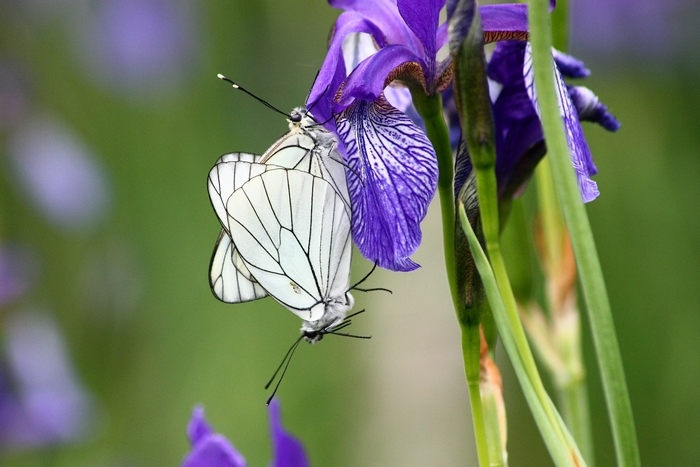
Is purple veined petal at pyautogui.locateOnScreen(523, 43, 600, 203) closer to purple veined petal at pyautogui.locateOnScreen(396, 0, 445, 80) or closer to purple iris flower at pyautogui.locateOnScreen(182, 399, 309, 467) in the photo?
purple veined petal at pyautogui.locateOnScreen(396, 0, 445, 80)

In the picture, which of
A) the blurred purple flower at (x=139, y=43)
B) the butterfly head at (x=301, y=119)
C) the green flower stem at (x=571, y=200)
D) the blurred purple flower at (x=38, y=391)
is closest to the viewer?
the green flower stem at (x=571, y=200)

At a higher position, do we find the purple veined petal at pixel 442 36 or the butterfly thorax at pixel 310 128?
the purple veined petal at pixel 442 36

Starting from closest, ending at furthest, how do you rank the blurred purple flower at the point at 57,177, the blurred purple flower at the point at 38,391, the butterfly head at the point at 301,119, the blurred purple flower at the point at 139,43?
the butterfly head at the point at 301,119 < the blurred purple flower at the point at 38,391 < the blurred purple flower at the point at 57,177 < the blurred purple flower at the point at 139,43

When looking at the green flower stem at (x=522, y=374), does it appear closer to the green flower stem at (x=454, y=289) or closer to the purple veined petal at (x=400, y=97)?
the green flower stem at (x=454, y=289)

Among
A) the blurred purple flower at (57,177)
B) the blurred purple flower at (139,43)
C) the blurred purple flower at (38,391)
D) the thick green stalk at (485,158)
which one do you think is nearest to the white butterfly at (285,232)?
the thick green stalk at (485,158)

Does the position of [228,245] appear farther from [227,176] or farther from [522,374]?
[522,374]

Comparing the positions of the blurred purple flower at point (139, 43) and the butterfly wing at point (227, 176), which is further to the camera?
the blurred purple flower at point (139, 43)

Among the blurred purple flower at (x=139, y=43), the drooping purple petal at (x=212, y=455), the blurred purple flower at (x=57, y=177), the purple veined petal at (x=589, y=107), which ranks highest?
the blurred purple flower at (x=139, y=43)

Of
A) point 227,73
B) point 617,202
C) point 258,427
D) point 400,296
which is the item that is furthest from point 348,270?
point 400,296
